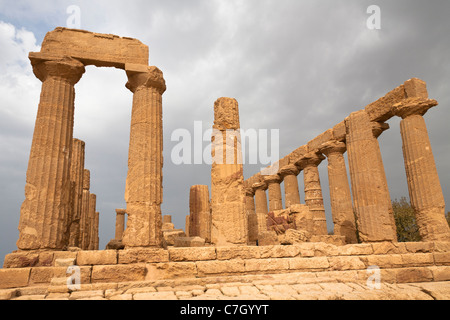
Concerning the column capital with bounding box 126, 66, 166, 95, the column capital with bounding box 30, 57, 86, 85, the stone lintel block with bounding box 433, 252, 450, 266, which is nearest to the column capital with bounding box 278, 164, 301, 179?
the stone lintel block with bounding box 433, 252, 450, 266

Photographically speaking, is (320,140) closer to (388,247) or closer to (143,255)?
(388,247)

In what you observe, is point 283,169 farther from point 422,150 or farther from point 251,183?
point 422,150

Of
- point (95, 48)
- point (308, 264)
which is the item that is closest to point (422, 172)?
point (308, 264)

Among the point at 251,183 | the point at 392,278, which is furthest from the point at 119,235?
the point at 392,278

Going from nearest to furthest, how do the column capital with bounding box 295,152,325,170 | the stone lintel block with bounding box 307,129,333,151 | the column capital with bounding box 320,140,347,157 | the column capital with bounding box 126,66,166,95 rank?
1. the column capital with bounding box 126,66,166,95
2. the column capital with bounding box 320,140,347,157
3. the stone lintel block with bounding box 307,129,333,151
4. the column capital with bounding box 295,152,325,170

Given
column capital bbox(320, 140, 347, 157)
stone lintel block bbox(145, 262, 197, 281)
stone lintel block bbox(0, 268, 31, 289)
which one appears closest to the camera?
stone lintel block bbox(0, 268, 31, 289)

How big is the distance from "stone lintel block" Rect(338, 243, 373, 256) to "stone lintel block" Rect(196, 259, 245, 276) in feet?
10.5

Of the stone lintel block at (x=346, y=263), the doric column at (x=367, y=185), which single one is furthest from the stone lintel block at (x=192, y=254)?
the doric column at (x=367, y=185)

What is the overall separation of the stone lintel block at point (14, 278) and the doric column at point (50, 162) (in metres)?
0.73

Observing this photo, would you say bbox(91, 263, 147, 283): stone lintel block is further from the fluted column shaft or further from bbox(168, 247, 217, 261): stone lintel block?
the fluted column shaft

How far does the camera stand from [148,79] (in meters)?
8.86

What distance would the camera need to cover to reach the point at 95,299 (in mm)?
5375

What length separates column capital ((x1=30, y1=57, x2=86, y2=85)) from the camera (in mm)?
8328

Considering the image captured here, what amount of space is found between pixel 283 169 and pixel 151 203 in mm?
13540
